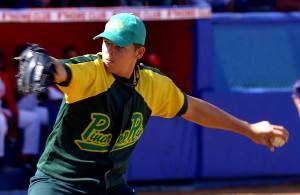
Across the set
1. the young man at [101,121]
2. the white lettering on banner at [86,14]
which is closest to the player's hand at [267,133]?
the young man at [101,121]

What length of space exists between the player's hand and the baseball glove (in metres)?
1.50

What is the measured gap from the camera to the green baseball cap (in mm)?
3805

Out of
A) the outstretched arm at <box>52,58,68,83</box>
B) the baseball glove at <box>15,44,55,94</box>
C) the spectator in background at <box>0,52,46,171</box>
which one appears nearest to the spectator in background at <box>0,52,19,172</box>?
the spectator in background at <box>0,52,46,171</box>

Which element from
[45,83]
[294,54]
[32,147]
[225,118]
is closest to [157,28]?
[294,54]

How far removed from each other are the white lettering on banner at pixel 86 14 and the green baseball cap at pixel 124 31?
3790 mm

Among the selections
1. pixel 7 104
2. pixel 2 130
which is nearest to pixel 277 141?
pixel 2 130

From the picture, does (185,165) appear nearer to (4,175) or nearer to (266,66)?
(266,66)

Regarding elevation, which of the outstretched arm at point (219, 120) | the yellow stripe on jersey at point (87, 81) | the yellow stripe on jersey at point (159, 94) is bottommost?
the outstretched arm at point (219, 120)

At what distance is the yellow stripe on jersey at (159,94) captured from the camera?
13.5 ft

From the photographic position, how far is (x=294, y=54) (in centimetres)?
845

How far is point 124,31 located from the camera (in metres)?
3.83

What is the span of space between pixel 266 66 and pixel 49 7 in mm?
2711

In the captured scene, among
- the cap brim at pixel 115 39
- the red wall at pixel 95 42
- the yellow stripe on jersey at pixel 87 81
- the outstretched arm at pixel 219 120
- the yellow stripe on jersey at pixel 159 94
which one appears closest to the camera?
the yellow stripe on jersey at pixel 87 81

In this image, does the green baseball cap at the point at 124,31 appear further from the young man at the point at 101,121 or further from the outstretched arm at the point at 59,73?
the outstretched arm at the point at 59,73
